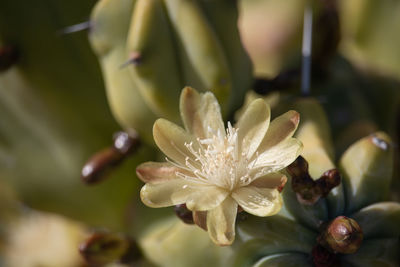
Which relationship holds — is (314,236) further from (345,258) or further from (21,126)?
(21,126)

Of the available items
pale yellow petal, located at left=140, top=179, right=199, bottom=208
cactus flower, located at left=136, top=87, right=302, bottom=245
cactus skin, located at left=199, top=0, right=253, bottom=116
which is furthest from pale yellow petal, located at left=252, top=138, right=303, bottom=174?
cactus skin, located at left=199, top=0, right=253, bottom=116

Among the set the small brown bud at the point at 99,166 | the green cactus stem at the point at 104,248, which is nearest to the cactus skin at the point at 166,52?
the small brown bud at the point at 99,166

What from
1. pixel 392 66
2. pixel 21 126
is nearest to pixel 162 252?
pixel 21 126

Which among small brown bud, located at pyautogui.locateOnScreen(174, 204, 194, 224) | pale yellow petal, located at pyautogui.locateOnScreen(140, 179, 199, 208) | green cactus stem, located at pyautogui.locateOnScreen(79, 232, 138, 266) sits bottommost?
green cactus stem, located at pyautogui.locateOnScreen(79, 232, 138, 266)

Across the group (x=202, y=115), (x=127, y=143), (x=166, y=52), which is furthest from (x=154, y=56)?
(x=127, y=143)

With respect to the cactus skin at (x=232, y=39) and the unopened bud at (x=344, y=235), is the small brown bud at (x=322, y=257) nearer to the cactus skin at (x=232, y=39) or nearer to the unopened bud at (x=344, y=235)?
the unopened bud at (x=344, y=235)

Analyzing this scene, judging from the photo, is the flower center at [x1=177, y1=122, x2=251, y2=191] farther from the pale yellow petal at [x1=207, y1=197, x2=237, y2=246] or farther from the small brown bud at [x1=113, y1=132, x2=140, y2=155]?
the small brown bud at [x1=113, y1=132, x2=140, y2=155]
